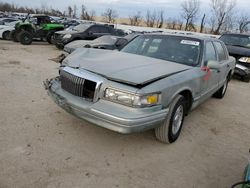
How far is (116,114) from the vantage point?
305 cm

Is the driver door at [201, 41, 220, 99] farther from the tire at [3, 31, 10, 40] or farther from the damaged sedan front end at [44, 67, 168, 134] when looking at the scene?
the tire at [3, 31, 10, 40]

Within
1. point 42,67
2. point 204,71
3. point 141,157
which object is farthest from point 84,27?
point 141,157

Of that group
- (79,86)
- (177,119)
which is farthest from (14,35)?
(177,119)

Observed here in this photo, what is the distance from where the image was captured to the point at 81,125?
414 centimetres

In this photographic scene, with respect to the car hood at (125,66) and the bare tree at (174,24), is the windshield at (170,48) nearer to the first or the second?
the car hood at (125,66)

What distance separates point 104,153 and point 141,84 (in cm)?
109

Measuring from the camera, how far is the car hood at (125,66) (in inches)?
128

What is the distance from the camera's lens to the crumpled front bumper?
302 cm

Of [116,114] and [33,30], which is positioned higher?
[116,114]

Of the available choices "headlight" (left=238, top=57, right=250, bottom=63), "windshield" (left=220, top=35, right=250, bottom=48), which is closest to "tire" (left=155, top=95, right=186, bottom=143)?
"headlight" (left=238, top=57, right=250, bottom=63)

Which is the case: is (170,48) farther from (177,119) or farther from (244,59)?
(244,59)

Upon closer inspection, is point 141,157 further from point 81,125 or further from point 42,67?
point 42,67

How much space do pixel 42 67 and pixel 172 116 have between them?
20.1ft

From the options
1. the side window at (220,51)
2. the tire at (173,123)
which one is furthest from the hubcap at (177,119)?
the side window at (220,51)
